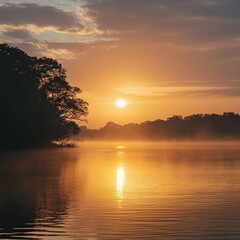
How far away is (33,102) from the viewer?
111 m

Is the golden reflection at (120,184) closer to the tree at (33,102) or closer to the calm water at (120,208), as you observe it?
the calm water at (120,208)

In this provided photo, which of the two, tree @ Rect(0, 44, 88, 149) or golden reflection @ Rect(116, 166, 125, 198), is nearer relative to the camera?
golden reflection @ Rect(116, 166, 125, 198)

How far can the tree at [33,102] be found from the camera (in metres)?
103

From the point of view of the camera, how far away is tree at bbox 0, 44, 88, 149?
4055 inches

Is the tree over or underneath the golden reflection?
over

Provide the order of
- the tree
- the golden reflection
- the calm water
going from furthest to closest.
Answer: the tree, the golden reflection, the calm water

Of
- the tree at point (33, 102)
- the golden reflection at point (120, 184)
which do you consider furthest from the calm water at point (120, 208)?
the tree at point (33, 102)

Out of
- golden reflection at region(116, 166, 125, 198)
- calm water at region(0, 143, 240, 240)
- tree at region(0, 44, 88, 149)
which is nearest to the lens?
calm water at region(0, 143, 240, 240)

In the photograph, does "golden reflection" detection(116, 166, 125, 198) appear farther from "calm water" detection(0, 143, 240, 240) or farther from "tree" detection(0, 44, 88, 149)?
"tree" detection(0, 44, 88, 149)

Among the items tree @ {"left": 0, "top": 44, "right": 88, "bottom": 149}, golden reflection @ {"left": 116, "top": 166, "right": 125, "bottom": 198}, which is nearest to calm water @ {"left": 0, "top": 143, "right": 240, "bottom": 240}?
golden reflection @ {"left": 116, "top": 166, "right": 125, "bottom": 198}

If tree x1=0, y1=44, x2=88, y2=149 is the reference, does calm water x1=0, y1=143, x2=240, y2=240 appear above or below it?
below

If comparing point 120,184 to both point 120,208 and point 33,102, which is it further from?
point 33,102

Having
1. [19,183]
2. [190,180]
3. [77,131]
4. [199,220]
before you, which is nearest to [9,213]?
[199,220]

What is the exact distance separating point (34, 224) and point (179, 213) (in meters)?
7.76
